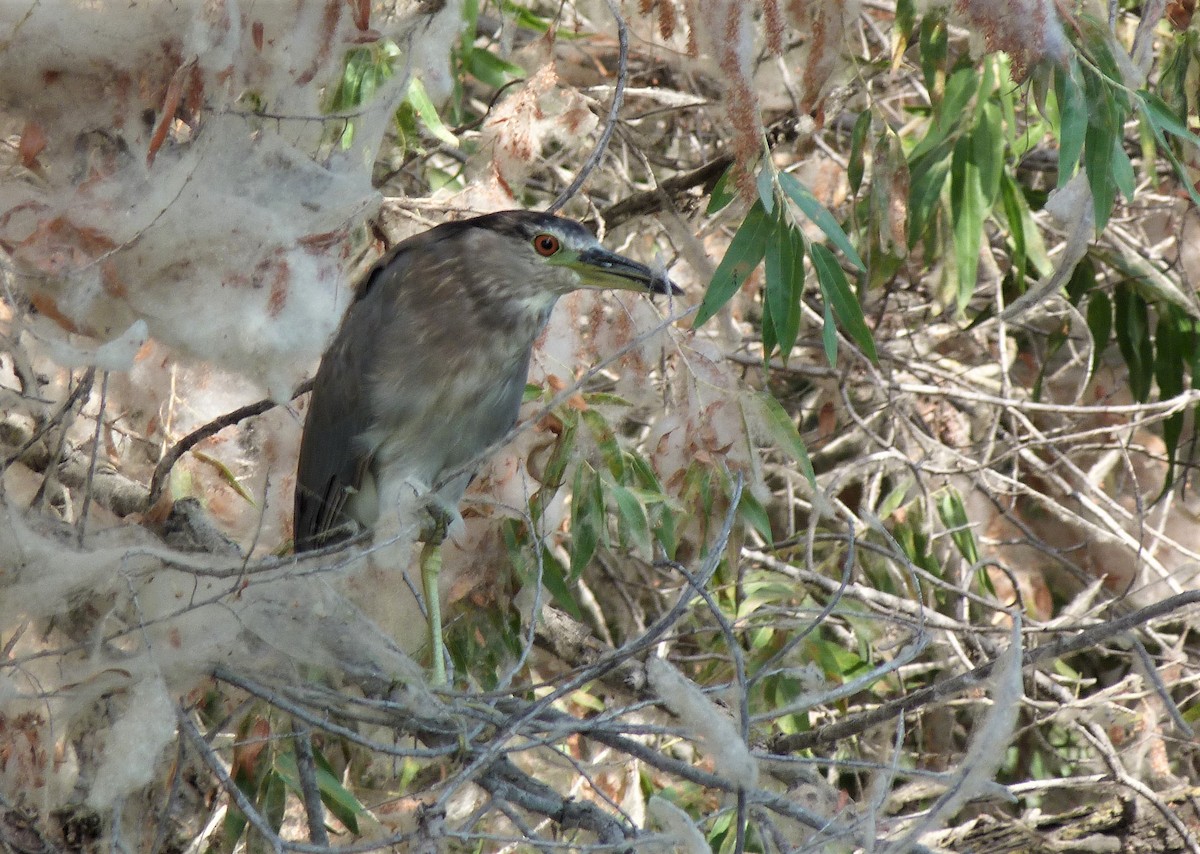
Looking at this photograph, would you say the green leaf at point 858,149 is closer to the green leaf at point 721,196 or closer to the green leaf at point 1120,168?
the green leaf at point 721,196

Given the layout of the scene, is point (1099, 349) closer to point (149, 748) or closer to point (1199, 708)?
point (1199, 708)

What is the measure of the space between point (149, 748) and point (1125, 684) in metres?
2.57

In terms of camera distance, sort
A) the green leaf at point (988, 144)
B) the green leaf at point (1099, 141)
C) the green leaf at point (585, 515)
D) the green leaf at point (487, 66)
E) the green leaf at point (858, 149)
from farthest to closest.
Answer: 1. the green leaf at point (487, 66)
2. the green leaf at point (988, 144)
3. the green leaf at point (858, 149)
4. the green leaf at point (585, 515)
5. the green leaf at point (1099, 141)

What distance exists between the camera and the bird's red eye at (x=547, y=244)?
299 cm

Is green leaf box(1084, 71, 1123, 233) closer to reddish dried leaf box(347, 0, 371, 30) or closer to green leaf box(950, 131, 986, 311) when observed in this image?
green leaf box(950, 131, 986, 311)

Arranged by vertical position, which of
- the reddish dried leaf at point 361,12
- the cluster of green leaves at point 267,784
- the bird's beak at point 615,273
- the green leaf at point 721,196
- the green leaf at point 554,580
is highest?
the reddish dried leaf at point 361,12

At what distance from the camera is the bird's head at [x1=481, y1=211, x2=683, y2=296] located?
2.93 m

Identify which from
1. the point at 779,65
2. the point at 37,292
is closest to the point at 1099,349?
the point at 779,65

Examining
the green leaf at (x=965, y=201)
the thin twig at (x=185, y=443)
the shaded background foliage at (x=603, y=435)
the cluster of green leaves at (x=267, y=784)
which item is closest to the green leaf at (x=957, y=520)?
the shaded background foliage at (x=603, y=435)

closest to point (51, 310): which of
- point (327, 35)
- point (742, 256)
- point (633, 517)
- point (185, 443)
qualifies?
point (185, 443)

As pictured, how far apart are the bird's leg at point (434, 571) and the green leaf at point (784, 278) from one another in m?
0.89

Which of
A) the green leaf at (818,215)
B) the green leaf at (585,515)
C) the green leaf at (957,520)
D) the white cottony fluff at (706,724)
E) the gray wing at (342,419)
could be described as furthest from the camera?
the green leaf at (957,520)

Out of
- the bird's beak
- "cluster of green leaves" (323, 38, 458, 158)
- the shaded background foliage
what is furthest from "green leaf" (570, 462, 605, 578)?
"cluster of green leaves" (323, 38, 458, 158)

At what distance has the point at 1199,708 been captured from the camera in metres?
3.51
